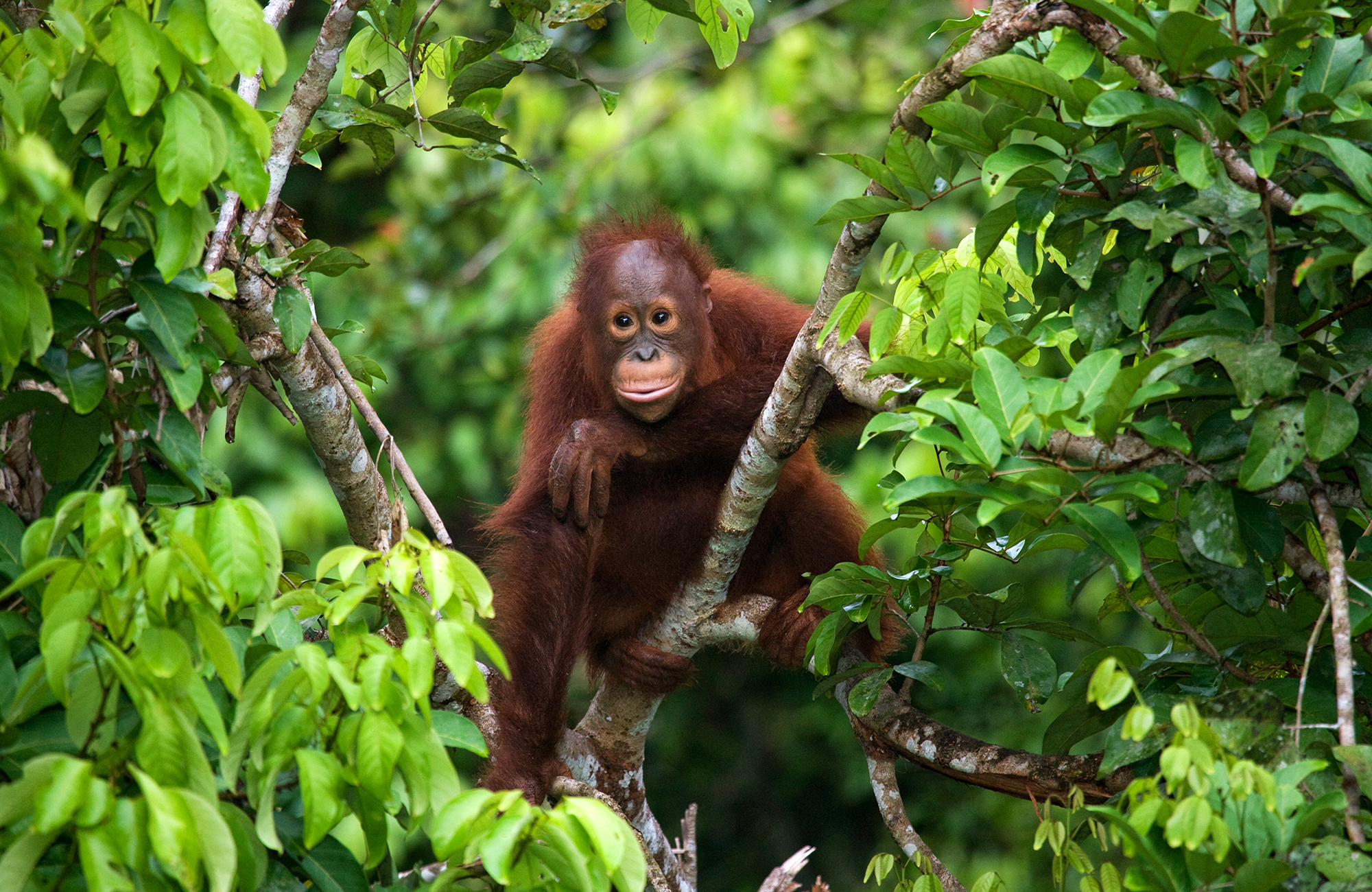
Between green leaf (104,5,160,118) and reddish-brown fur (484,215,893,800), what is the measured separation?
5.68 feet

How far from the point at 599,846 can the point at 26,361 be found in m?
0.96

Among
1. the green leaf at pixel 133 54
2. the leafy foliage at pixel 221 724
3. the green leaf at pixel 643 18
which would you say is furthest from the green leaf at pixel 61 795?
the green leaf at pixel 643 18

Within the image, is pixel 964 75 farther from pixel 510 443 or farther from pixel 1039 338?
pixel 510 443

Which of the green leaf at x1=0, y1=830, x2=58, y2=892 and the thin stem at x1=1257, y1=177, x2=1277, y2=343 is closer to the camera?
the green leaf at x1=0, y1=830, x2=58, y2=892

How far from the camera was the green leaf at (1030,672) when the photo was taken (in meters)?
2.23

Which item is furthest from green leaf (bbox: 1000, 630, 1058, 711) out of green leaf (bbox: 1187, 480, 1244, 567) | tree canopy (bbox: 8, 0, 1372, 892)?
green leaf (bbox: 1187, 480, 1244, 567)

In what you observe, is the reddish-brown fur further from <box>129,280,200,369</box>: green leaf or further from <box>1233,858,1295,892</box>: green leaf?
<box>1233,858,1295,892</box>: green leaf

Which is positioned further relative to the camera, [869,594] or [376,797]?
[869,594]

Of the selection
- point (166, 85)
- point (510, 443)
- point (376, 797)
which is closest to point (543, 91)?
point (510, 443)

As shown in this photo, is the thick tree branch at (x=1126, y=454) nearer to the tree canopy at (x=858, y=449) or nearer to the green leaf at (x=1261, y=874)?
the tree canopy at (x=858, y=449)

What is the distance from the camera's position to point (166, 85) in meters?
1.39

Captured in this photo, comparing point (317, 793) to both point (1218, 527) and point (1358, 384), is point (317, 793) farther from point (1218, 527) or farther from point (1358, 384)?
point (1358, 384)

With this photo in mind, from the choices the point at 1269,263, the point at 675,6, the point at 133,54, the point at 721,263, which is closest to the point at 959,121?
the point at 1269,263

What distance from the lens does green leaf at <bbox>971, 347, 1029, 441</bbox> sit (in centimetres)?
155
